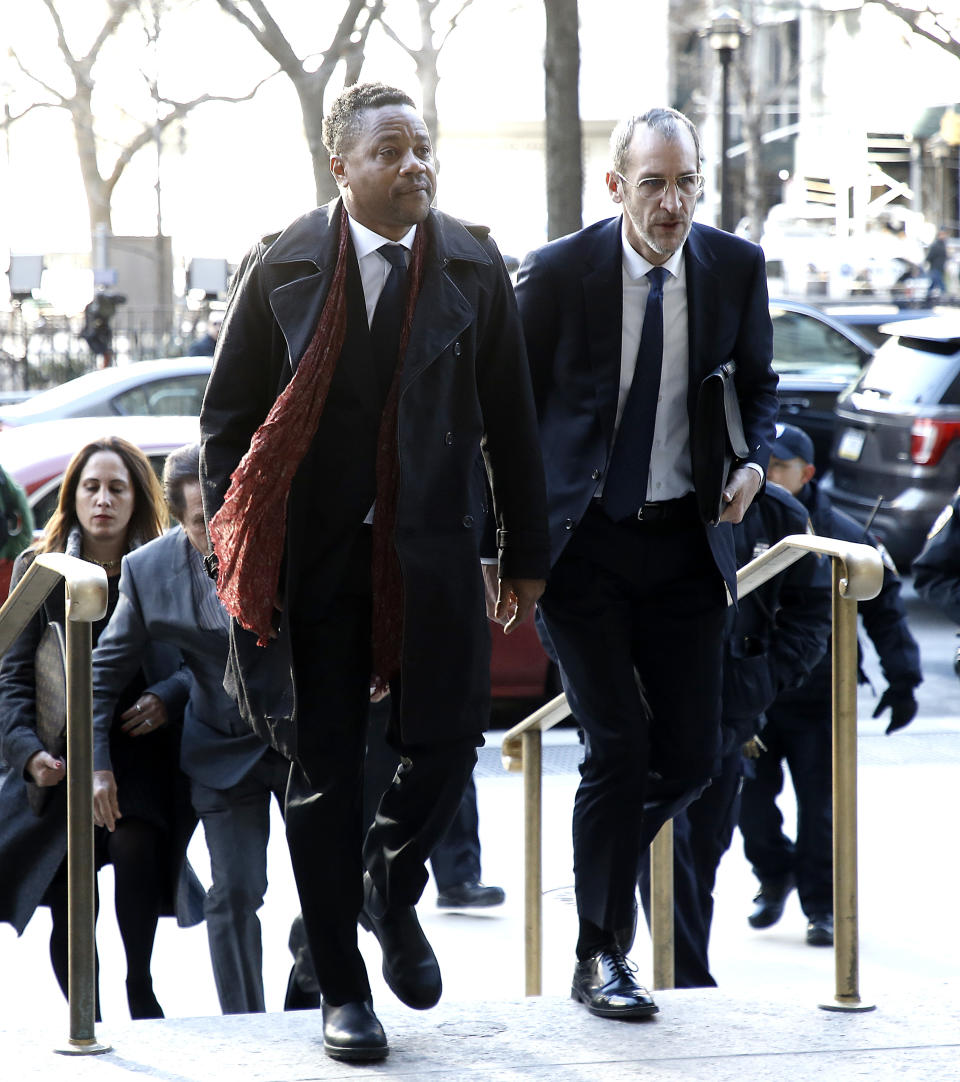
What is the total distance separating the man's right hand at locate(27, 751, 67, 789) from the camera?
4.41 meters

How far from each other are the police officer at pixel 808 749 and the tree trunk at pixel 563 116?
6582mm

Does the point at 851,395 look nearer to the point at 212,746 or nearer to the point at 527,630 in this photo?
the point at 527,630

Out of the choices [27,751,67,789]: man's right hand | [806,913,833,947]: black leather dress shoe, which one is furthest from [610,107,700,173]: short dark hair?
[806,913,833,947]: black leather dress shoe

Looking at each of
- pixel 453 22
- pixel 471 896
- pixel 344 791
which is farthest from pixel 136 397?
pixel 453 22

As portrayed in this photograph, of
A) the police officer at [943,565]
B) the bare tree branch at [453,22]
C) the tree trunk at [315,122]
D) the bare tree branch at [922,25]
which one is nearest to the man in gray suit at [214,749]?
the police officer at [943,565]

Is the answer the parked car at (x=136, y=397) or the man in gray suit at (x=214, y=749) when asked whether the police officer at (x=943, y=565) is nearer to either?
the man in gray suit at (x=214, y=749)

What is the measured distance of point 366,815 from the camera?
435 centimetres

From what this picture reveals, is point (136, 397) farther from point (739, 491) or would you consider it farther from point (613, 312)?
point (739, 491)

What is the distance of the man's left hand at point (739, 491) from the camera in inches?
137

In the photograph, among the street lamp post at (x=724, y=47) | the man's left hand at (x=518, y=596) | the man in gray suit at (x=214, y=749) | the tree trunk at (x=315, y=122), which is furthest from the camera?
the street lamp post at (x=724, y=47)

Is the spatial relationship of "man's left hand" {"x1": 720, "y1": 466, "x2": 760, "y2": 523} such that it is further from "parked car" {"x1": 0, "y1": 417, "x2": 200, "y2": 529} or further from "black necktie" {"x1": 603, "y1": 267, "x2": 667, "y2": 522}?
"parked car" {"x1": 0, "y1": 417, "x2": 200, "y2": 529}

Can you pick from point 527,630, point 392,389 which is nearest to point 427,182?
point 392,389

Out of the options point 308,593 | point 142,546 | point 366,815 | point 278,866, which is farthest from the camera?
point 278,866

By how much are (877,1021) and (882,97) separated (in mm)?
49164
